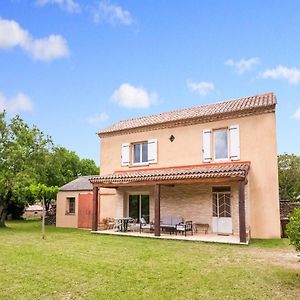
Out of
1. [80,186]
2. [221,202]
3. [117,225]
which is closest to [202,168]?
[221,202]

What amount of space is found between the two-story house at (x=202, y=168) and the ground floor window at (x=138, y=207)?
60mm

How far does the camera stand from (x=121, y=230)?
18.5 metres

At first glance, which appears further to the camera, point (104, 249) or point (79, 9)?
point (79, 9)

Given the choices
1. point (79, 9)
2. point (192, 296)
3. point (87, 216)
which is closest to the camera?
point (192, 296)

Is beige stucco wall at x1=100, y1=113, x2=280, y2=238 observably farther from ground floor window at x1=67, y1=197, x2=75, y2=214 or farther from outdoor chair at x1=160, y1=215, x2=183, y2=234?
ground floor window at x1=67, y1=197, x2=75, y2=214

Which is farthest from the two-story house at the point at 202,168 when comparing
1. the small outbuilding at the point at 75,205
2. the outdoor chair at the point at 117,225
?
the small outbuilding at the point at 75,205

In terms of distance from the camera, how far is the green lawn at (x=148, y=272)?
660cm

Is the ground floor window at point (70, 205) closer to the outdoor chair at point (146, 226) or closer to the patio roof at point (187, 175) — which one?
the patio roof at point (187, 175)

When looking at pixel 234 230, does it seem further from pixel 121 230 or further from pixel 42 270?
pixel 42 270

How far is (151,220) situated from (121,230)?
1.86 metres

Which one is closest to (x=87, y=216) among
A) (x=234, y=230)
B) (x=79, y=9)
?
(x=234, y=230)

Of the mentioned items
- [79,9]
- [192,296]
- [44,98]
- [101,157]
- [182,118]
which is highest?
[79,9]

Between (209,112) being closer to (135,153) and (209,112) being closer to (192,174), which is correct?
(192,174)

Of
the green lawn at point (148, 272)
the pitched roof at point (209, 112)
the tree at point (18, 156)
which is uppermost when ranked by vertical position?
the pitched roof at point (209, 112)
